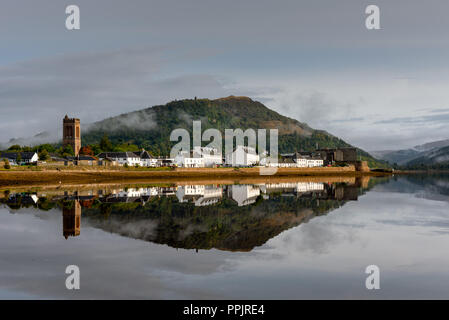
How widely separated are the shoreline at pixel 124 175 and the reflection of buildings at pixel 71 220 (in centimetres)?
3394

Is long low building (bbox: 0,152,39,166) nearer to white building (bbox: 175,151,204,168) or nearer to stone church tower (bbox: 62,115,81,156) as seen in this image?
stone church tower (bbox: 62,115,81,156)

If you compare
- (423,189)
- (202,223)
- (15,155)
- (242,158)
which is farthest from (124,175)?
(242,158)

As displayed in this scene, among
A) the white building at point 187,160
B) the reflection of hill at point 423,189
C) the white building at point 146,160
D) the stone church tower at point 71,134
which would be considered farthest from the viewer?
the white building at point 187,160

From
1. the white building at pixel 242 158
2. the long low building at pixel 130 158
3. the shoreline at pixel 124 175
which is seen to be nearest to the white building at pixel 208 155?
the white building at pixel 242 158

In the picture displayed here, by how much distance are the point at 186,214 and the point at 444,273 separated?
1559cm

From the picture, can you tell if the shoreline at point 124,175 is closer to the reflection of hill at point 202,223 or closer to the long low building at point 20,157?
the long low building at point 20,157

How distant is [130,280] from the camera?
34.3 ft

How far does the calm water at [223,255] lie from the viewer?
32.0 feet

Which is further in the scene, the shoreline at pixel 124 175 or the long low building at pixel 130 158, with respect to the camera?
the long low building at pixel 130 158

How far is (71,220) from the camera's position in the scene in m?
21.1
